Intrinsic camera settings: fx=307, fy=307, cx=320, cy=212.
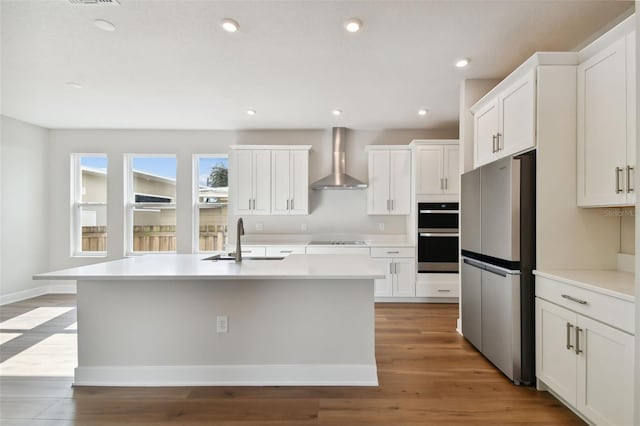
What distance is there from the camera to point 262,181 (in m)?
4.75

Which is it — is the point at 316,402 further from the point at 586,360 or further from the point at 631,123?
the point at 631,123

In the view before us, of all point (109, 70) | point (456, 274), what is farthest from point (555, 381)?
point (109, 70)

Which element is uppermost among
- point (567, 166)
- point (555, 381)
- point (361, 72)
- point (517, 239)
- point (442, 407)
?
point (361, 72)

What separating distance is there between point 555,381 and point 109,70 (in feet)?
14.6

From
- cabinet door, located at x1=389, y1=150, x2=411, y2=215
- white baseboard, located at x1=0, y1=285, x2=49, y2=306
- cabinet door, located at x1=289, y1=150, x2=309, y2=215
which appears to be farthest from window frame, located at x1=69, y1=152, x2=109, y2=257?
cabinet door, located at x1=389, y1=150, x2=411, y2=215

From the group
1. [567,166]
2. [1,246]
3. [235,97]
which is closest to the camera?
[567,166]

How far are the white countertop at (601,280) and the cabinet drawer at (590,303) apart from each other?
3cm

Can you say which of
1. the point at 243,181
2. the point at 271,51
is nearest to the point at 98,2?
the point at 271,51

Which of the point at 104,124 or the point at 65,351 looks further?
the point at 104,124

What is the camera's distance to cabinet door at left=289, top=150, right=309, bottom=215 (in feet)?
15.6

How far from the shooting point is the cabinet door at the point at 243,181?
473 centimetres

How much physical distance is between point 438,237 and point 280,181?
8.12 feet

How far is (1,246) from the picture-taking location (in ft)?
14.1

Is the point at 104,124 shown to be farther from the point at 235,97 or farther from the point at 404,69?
the point at 404,69
